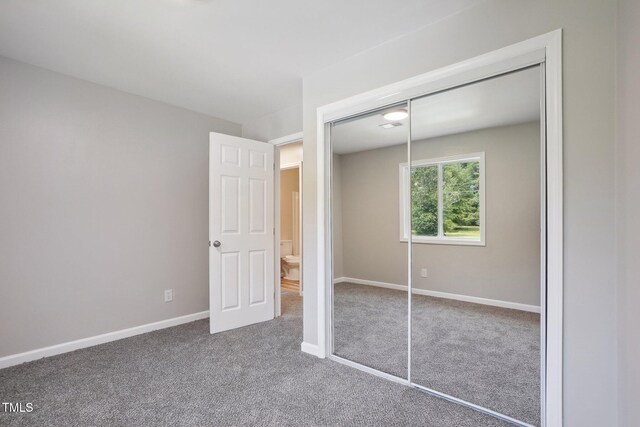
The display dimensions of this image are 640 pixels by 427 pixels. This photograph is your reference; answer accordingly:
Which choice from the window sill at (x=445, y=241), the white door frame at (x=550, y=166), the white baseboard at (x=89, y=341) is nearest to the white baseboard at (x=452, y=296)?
the white door frame at (x=550, y=166)

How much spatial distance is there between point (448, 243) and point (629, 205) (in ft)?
3.35

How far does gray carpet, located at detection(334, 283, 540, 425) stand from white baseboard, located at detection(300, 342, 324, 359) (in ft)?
0.54

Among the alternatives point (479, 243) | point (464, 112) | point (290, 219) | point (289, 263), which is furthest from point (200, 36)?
point (290, 219)

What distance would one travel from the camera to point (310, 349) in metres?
2.72

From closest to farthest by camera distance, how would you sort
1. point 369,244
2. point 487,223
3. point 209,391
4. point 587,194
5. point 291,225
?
1. point 587,194
2. point 487,223
3. point 209,391
4. point 369,244
5. point 291,225

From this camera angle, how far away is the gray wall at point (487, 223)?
1.81 metres

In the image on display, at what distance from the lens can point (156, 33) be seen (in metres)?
2.16

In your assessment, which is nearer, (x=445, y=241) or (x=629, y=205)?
(x=629, y=205)

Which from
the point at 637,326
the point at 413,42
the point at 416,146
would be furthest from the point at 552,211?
the point at 413,42

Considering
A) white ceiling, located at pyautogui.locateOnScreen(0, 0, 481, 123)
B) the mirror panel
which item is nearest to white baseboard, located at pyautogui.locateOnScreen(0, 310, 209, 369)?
white ceiling, located at pyautogui.locateOnScreen(0, 0, 481, 123)

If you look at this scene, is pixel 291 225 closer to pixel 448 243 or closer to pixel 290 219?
pixel 290 219

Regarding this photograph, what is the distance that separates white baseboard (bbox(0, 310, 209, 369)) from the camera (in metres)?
2.50

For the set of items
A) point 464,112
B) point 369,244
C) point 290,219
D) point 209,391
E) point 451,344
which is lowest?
point 209,391

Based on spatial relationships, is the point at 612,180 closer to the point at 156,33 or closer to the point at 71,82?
the point at 156,33
